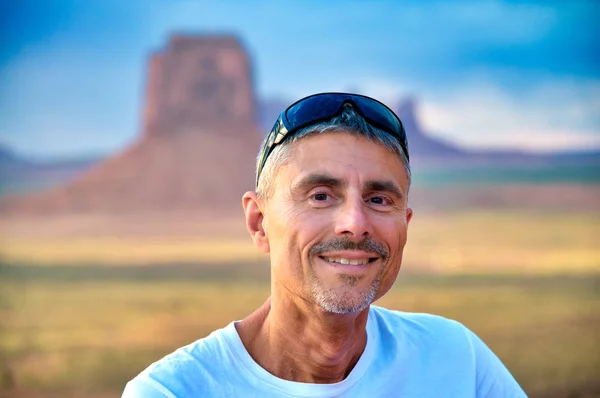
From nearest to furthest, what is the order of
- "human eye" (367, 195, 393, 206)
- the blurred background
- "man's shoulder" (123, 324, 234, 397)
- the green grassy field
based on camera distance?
"man's shoulder" (123, 324, 234, 397), "human eye" (367, 195, 393, 206), the green grassy field, the blurred background

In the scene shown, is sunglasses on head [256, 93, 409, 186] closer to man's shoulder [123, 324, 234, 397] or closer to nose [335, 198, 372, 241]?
nose [335, 198, 372, 241]

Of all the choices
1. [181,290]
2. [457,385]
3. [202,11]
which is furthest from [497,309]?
[457,385]

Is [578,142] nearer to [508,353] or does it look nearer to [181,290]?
[508,353]

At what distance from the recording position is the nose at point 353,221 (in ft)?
5.22

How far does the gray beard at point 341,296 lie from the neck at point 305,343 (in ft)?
0.16

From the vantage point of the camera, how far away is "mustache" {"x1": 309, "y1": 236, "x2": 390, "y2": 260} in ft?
5.26

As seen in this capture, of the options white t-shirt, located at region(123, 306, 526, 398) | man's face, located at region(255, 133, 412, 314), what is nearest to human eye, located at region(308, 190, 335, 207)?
man's face, located at region(255, 133, 412, 314)

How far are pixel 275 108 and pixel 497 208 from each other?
437 inches

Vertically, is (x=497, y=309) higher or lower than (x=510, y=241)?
lower

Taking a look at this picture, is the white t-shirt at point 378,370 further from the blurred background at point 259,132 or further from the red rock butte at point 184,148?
the red rock butte at point 184,148

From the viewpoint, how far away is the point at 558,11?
3403 centimetres

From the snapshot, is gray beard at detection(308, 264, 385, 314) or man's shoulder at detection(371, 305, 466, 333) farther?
man's shoulder at detection(371, 305, 466, 333)

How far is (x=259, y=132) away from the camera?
38.3 meters

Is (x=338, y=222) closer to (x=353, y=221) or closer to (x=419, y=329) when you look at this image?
(x=353, y=221)
